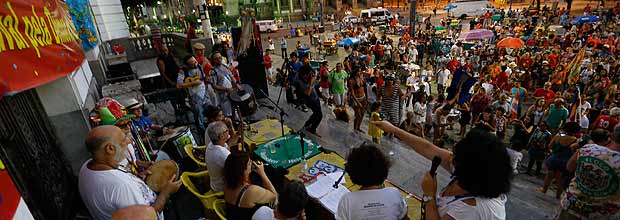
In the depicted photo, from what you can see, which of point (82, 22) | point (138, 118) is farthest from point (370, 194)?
point (82, 22)

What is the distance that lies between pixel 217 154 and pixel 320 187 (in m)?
1.38

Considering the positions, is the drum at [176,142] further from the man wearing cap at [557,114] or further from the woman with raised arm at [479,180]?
the man wearing cap at [557,114]

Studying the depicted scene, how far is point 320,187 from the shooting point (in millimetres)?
3945

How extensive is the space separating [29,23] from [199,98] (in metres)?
3.32

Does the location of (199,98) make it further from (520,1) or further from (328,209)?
(520,1)

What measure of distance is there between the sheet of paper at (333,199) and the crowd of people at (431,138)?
63 centimetres

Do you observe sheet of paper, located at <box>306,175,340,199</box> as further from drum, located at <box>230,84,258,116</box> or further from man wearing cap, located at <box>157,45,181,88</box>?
man wearing cap, located at <box>157,45,181,88</box>

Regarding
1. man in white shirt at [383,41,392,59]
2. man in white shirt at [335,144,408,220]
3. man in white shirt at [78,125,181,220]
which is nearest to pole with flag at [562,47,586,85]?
man in white shirt at [383,41,392,59]

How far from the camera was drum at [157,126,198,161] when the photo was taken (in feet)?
16.9

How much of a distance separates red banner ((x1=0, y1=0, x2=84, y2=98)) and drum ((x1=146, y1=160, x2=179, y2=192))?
55.1 inches

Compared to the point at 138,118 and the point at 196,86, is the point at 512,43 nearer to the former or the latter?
the point at 196,86

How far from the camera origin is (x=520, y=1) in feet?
158

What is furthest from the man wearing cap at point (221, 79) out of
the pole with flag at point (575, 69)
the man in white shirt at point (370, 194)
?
the pole with flag at point (575, 69)

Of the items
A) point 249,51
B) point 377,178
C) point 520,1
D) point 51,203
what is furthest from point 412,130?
point 520,1
